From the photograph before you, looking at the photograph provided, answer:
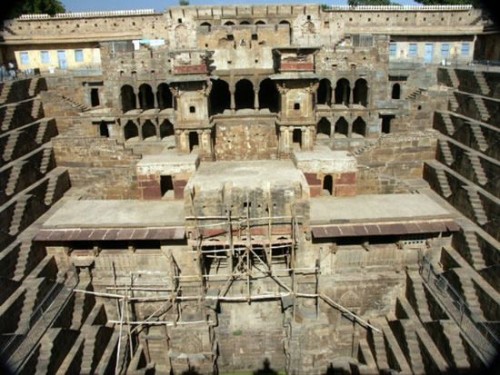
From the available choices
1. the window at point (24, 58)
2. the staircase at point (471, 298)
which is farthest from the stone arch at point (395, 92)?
the window at point (24, 58)

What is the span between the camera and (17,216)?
65.8 ft

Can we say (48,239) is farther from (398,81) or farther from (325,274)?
(398,81)

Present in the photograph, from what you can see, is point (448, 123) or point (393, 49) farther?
point (393, 49)

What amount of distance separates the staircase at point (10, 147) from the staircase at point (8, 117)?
0.75m

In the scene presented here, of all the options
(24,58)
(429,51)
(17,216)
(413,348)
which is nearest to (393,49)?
(429,51)

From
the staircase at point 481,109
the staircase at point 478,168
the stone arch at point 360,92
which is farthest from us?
the stone arch at point 360,92

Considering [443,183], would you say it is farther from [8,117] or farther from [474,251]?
[8,117]

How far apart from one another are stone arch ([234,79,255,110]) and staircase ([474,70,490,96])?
16189mm

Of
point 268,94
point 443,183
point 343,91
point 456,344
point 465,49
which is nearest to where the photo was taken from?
point 456,344

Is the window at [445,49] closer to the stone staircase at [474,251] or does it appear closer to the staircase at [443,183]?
the staircase at [443,183]

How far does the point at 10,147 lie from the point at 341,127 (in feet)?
75.6

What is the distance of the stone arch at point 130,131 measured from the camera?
3229 cm

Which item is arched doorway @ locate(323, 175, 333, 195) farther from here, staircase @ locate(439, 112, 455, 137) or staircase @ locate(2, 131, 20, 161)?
staircase @ locate(2, 131, 20, 161)

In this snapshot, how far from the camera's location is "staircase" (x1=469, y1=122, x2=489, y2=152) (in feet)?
71.7
